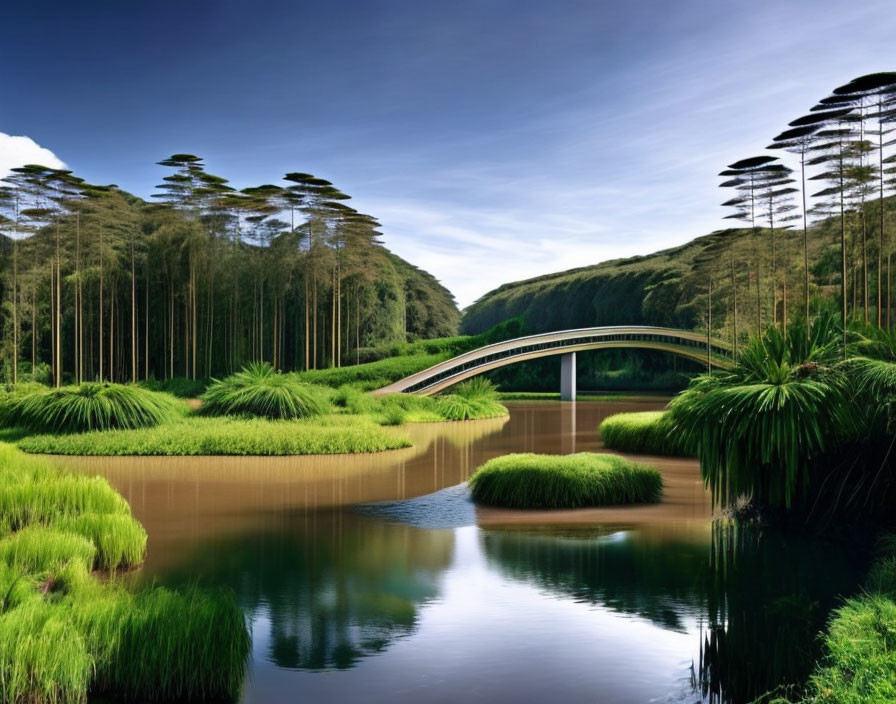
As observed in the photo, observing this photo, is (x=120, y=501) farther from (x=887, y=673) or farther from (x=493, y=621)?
(x=887, y=673)

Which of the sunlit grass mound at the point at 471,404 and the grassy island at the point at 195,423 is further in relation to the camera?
the sunlit grass mound at the point at 471,404

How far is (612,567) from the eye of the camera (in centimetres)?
652

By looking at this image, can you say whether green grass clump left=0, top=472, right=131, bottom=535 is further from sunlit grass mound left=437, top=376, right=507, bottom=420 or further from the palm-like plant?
sunlit grass mound left=437, top=376, right=507, bottom=420

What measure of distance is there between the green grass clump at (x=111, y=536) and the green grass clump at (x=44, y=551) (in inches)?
11.0

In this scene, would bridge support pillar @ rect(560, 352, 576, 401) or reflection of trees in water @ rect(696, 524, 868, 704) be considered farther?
bridge support pillar @ rect(560, 352, 576, 401)

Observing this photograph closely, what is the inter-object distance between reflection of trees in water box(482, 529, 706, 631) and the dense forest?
24.7 metres

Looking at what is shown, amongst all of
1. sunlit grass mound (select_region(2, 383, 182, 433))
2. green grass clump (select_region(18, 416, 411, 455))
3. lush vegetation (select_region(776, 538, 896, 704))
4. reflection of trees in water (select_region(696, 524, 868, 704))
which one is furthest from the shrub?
lush vegetation (select_region(776, 538, 896, 704))

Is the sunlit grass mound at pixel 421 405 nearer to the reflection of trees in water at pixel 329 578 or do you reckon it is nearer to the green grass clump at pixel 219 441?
the green grass clump at pixel 219 441

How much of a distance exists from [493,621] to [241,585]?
6.86ft

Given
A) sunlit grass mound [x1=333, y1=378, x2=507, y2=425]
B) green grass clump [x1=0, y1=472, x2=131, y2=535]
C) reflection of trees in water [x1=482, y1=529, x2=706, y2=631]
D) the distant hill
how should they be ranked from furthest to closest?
1. the distant hill
2. sunlit grass mound [x1=333, y1=378, x2=507, y2=425]
3. green grass clump [x1=0, y1=472, x2=131, y2=535]
4. reflection of trees in water [x1=482, y1=529, x2=706, y2=631]

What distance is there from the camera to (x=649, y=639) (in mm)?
4887

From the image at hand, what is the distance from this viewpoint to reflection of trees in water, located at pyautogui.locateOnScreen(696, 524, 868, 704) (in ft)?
14.4

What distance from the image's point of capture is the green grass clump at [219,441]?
14000mm

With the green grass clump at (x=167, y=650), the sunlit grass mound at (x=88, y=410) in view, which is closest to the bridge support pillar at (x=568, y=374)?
the sunlit grass mound at (x=88, y=410)
